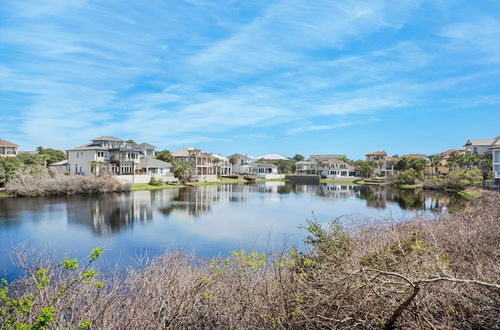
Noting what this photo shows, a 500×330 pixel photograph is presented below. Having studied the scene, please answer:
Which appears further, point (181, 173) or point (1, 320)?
point (181, 173)

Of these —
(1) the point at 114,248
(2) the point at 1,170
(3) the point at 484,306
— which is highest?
(2) the point at 1,170

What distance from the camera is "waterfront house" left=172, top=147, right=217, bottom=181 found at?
74500 millimetres

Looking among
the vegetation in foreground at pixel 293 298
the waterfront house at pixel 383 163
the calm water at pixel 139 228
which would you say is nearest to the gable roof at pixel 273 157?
the waterfront house at pixel 383 163

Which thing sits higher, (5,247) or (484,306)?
(484,306)

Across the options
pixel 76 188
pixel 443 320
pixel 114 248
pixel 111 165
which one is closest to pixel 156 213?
pixel 114 248

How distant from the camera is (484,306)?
203 inches

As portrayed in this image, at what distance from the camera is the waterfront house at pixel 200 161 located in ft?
244

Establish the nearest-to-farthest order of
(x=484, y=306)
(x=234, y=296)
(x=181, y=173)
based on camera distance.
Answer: (x=484, y=306)
(x=234, y=296)
(x=181, y=173)

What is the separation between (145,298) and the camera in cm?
729

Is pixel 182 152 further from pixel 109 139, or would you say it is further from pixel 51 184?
pixel 51 184

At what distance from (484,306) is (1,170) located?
50402 millimetres

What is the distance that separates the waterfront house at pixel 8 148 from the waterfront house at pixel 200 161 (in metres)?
32.4

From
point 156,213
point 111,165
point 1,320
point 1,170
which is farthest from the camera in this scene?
point 111,165

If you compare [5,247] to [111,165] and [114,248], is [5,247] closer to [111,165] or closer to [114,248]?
[114,248]
